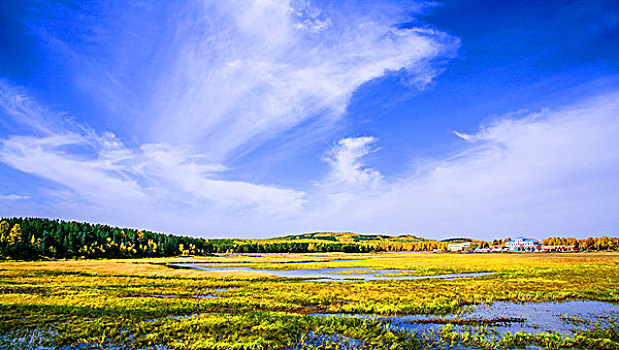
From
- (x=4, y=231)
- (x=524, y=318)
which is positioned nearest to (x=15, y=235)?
(x=4, y=231)

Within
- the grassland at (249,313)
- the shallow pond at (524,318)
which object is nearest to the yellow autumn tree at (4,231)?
the grassland at (249,313)

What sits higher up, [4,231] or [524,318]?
[4,231]

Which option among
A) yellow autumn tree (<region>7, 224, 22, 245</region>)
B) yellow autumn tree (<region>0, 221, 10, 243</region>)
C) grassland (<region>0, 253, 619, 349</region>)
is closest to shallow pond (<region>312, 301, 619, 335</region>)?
grassland (<region>0, 253, 619, 349</region>)

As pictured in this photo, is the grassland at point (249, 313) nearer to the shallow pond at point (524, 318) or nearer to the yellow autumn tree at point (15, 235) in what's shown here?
the shallow pond at point (524, 318)

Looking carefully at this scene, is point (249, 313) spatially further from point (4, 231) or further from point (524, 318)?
point (4, 231)

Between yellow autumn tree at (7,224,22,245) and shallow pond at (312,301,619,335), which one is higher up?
yellow autumn tree at (7,224,22,245)

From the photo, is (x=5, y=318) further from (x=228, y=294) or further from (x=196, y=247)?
(x=196, y=247)

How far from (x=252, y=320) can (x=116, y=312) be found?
10612 millimetres

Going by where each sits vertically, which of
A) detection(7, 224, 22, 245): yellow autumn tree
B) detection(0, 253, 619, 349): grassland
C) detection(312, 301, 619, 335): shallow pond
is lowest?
detection(312, 301, 619, 335): shallow pond

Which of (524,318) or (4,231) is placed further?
(4,231)

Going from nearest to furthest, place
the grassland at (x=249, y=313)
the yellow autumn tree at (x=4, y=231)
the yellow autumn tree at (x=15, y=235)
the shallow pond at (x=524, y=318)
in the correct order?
1. the grassland at (x=249, y=313)
2. the shallow pond at (x=524, y=318)
3. the yellow autumn tree at (x=4, y=231)
4. the yellow autumn tree at (x=15, y=235)

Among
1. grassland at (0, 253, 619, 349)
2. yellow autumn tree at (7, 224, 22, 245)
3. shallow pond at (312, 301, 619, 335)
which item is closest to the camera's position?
grassland at (0, 253, 619, 349)

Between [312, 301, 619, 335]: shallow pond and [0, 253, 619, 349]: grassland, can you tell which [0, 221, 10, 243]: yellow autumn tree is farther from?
[312, 301, 619, 335]: shallow pond

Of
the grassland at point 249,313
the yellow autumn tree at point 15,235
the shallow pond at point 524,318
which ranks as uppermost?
the yellow autumn tree at point 15,235
